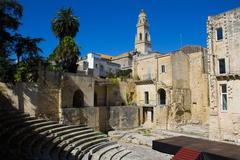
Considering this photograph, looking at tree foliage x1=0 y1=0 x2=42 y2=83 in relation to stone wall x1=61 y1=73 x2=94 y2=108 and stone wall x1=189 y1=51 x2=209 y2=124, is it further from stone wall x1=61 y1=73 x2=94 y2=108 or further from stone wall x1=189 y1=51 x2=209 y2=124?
stone wall x1=189 y1=51 x2=209 y2=124

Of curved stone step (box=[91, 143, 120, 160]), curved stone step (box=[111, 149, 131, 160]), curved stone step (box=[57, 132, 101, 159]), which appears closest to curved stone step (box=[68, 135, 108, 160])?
curved stone step (box=[57, 132, 101, 159])

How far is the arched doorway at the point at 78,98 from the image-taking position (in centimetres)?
2502

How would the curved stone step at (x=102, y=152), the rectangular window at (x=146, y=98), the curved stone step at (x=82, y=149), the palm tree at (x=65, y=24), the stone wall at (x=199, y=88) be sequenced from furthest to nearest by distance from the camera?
the rectangular window at (x=146, y=98), the stone wall at (x=199, y=88), the palm tree at (x=65, y=24), the curved stone step at (x=102, y=152), the curved stone step at (x=82, y=149)

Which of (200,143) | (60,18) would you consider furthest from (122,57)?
(200,143)

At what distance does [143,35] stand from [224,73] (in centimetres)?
3555

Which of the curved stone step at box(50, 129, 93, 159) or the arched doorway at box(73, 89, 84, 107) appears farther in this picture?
the arched doorway at box(73, 89, 84, 107)

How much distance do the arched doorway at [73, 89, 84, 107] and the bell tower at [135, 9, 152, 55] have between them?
32526 millimetres

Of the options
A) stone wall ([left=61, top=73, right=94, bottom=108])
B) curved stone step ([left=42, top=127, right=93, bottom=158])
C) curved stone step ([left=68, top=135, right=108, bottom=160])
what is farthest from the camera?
stone wall ([left=61, top=73, right=94, bottom=108])

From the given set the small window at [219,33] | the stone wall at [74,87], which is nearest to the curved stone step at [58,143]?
the stone wall at [74,87]

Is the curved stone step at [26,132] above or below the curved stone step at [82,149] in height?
above

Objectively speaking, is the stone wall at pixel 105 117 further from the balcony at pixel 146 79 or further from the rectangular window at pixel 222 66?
the rectangular window at pixel 222 66

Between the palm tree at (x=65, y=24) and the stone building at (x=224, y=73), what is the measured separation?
14067 millimetres

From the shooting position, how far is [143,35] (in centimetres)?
5594

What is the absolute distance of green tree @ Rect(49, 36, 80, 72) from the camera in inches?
980
